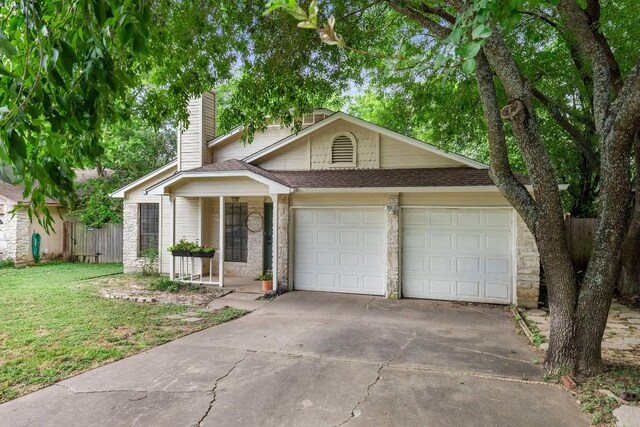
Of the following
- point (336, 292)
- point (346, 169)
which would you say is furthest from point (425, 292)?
point (346, 169)

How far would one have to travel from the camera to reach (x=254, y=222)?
11.7m

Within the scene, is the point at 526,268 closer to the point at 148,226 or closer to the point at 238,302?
the point at 238,302

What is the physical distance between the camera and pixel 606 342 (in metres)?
6.09

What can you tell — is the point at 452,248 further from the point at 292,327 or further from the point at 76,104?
the point at 76,104

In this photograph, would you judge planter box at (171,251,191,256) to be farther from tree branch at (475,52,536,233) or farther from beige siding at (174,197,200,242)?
tree branch at (475,52,536,233)

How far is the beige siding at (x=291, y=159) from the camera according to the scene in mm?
10875

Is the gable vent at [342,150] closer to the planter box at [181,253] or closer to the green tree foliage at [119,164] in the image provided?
the planter box at [181,253]

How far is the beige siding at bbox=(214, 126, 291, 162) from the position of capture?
1227 centimetres

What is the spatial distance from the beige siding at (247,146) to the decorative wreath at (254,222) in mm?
1893

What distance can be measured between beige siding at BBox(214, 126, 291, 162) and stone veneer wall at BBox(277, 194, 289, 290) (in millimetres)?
2975

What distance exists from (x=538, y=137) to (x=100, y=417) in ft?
18.2

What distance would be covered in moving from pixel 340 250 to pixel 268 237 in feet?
8.72

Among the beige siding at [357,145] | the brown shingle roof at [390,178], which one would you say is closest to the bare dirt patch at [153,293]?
the brown shingle roof at [390,178]

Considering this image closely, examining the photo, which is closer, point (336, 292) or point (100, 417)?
point (100, 417)
